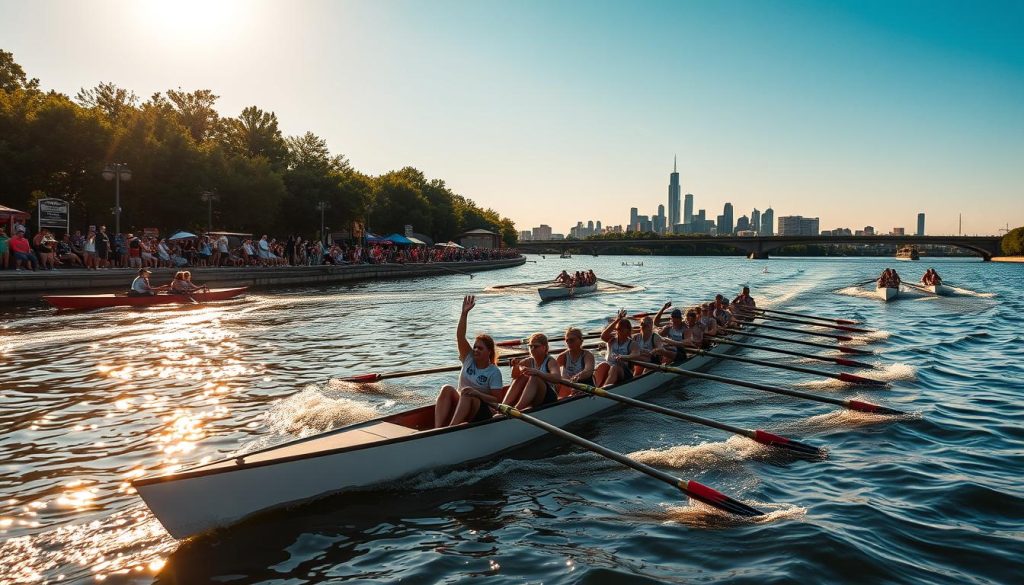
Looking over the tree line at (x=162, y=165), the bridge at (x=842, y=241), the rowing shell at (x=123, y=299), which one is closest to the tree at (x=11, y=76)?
the tree line at (x=162, y=165)

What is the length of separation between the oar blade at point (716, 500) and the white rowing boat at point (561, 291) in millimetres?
29059

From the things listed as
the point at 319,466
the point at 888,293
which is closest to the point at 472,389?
the point at 319,466

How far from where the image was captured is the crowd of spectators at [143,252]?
91.7 ft

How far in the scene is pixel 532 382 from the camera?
10242 mm

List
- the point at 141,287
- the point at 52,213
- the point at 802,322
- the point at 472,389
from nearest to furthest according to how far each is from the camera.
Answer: the point at 472,389 < the point at 802,322 < the point at 141,287 < the point at 52,213

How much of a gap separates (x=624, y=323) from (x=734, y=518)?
5494 mm

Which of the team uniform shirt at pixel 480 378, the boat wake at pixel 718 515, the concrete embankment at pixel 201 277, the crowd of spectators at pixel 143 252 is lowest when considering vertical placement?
the boat wake at pixel 718 515

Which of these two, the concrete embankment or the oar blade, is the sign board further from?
the oar blade

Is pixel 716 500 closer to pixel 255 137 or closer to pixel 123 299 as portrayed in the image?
pixel 123 299

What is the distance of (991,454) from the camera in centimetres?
1003

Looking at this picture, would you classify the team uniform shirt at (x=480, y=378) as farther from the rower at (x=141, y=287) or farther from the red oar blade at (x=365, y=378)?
the rower at (x=141, y=287)

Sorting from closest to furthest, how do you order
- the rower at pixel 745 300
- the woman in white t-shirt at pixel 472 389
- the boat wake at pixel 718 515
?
the boat wake at pixel 718 515 → the woman in white t-shirt at pixel 472 389 → the rower at pixel 745 300

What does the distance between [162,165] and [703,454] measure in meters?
46.4

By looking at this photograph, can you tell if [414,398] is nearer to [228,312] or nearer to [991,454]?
[991,454]
